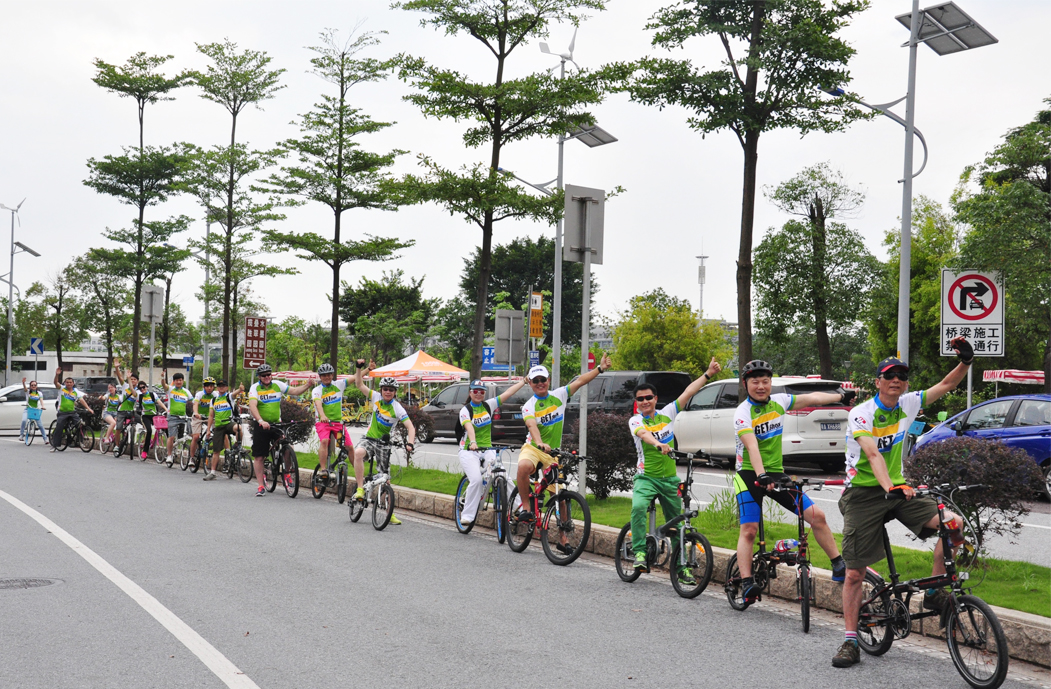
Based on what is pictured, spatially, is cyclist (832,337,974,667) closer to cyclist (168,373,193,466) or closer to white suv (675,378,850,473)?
white suv (675,378,850,473)

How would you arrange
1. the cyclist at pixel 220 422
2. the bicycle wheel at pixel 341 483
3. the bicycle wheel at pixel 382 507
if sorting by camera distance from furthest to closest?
the cyclist at pixel 220 422
the bicycle wheel at pixel 341 483
the bicycle wheel at pixel 382 507

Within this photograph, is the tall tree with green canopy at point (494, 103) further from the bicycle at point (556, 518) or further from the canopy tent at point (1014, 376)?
the canopy tent at point (1014, 376)

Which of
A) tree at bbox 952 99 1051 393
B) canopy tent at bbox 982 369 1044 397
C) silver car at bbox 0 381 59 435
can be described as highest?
tree at bbox 952 99 1051 393

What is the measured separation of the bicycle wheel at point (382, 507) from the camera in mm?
11352

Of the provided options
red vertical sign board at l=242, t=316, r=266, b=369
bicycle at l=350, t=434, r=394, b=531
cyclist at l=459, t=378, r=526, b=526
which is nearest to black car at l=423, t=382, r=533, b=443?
red vertical sign board at l=242, t=316, r=266, b=369

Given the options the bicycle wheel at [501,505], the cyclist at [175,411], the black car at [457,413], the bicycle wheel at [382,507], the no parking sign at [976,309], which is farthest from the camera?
the black car at [457,413]

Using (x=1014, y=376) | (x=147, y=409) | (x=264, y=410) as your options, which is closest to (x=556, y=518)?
(x=264, y=410)

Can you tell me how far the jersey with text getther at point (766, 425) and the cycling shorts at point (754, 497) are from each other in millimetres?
77

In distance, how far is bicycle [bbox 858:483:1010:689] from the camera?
17.0ft

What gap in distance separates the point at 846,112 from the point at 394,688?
1857 cm

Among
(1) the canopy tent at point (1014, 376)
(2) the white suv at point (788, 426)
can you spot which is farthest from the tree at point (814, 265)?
(2) the white suv at point (788, 426)

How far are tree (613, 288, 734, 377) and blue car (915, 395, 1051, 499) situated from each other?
4090 cm

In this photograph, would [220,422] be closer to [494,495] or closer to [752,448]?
[494,495]

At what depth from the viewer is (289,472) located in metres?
15.0
